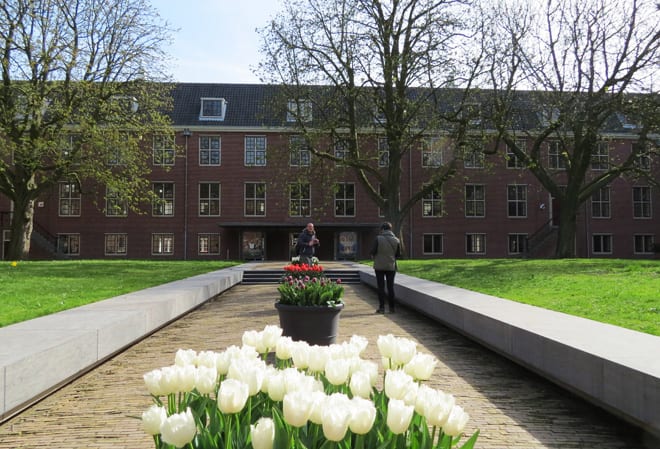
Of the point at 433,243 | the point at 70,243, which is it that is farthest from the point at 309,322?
the point at 70,243

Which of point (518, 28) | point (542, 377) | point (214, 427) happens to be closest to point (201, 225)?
point (518, 28)

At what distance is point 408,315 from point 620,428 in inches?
285

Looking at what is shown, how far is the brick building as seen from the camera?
1528 inches

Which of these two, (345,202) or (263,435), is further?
(345,202)

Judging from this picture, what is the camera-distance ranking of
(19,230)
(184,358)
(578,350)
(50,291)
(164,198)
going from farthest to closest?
(164,198) < (19,230) < (50,291) < (578,350) < (184,358)

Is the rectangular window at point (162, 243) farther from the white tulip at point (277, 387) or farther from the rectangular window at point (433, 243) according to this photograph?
→ the white tulip at point (277, 387)

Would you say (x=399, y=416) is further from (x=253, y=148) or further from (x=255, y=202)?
(x=253, y=148)

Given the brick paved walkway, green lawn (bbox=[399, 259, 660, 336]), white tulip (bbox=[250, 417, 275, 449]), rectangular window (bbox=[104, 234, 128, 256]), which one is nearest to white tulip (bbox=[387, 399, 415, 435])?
white tulip (bbox=[250, 417, 275, 449])

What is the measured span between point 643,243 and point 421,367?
4750 cm

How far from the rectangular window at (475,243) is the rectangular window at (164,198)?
22424 millimetres

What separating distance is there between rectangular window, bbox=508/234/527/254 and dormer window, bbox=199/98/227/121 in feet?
80.2

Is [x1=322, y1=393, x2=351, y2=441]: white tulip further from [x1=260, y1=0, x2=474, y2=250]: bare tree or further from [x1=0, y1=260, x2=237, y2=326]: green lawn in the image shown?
[x1=260, y1=0, x2=474, y2=250]: bare tree

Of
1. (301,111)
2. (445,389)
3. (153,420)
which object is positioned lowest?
(445,389)

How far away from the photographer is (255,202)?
131 feet
